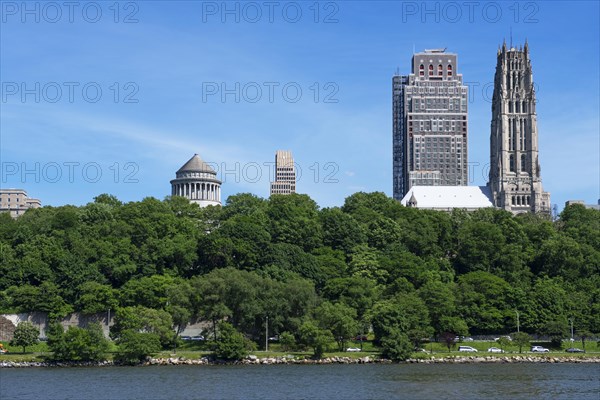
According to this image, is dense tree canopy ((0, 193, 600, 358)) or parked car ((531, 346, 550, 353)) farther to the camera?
parked car ((531, 346, 550, 353))

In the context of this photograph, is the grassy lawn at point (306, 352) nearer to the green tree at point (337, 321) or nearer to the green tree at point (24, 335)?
the green tree at point (24, 335)

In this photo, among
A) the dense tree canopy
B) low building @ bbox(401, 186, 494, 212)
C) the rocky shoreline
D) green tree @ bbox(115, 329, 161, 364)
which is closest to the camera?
green tree @ bbox(115, 329, 161, 364)

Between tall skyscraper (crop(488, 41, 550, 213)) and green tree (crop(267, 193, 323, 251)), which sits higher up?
tall skyscraper (crop(488, 41, 550, 213))

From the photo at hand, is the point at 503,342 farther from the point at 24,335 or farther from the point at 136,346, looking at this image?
the point at 24,335

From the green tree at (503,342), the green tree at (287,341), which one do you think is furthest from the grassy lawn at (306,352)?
the green tree at (287,341)

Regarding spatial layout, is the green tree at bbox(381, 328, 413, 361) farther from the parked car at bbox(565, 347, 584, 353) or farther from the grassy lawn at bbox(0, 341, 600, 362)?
the parked car at bbox(565, 347, 584, 353)

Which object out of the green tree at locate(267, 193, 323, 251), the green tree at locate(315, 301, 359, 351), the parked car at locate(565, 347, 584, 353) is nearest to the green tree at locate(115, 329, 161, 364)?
the green tree at locate(315, 301, 359, 351)

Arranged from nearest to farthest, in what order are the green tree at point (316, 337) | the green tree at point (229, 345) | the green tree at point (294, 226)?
the green tree at point (229, 345)
the green tree at point (316, 337)
the green tree at point (294, 226)
